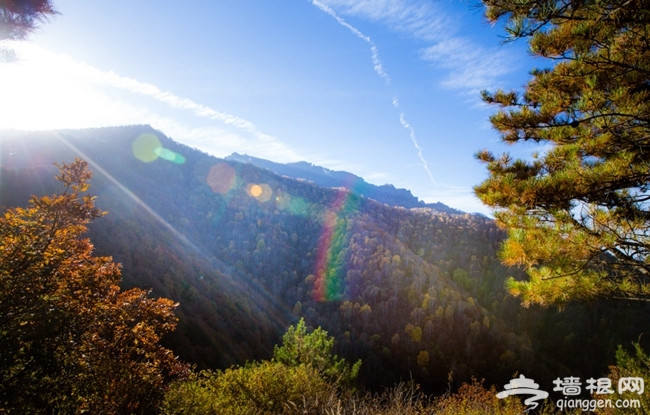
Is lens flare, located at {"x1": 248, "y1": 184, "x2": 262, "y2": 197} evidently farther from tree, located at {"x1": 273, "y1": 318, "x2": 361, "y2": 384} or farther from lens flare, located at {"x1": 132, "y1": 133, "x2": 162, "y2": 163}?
tree, located at {"x1": 273, "y1": 318, "x2": 361, "y2": 384}

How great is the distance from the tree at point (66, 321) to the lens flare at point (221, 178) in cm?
11433

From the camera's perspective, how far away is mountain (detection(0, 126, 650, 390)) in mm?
54312

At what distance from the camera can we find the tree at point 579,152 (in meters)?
A: 3.66

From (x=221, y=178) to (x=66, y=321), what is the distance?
12413 centimetres

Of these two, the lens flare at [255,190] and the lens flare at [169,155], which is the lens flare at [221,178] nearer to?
the lens flare at [255,190]

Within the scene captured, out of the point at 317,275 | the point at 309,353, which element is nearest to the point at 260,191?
the point at 317,275

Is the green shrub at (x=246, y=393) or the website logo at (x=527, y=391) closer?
the green shrub at (x=246, y=393)

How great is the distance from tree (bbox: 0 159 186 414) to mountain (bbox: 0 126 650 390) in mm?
41000

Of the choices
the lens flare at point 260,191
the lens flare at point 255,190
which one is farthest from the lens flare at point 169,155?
the lens flare at point 255,190

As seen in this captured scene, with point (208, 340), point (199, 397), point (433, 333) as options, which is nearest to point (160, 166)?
point (208, 340)

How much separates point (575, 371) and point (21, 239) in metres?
83.3

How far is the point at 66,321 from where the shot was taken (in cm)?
341

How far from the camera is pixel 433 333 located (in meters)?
65.7

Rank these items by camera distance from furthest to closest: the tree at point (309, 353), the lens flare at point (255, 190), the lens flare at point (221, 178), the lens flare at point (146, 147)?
the lens flare at point (221, 178) < the lens flare at point (146, 147) < the lens flare at point (255, 190) < the tree at point (309, 353)
